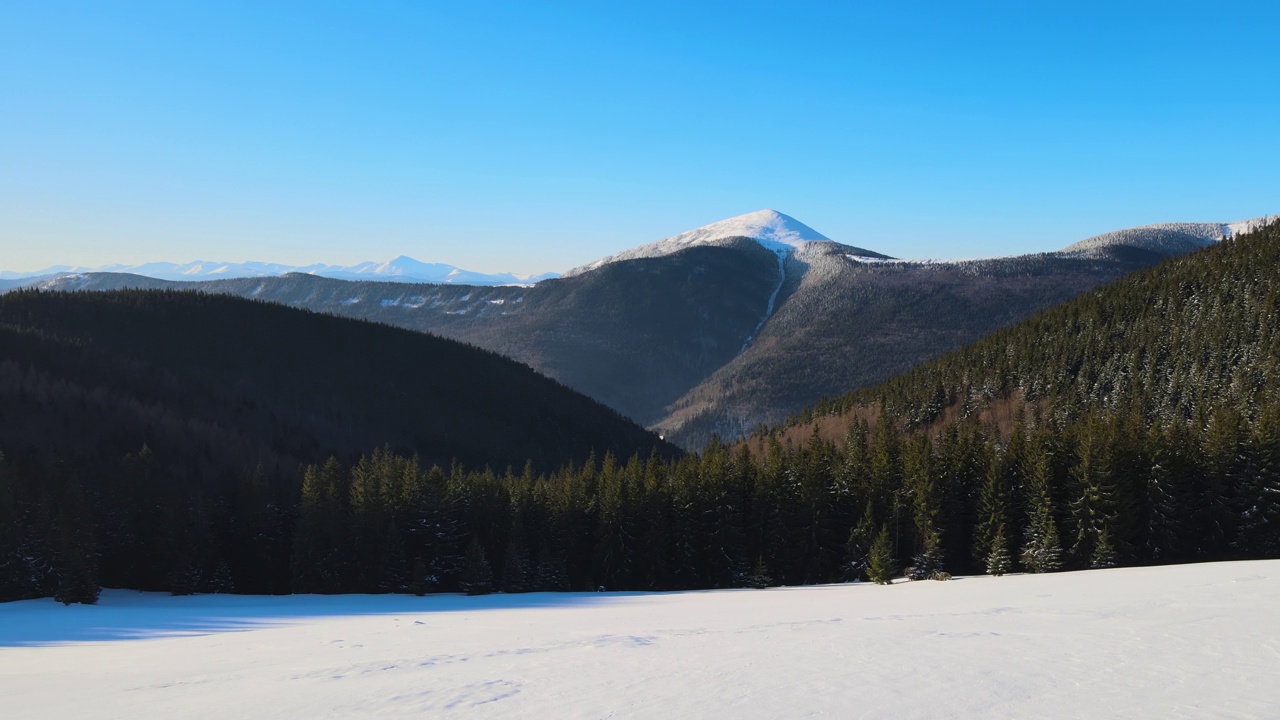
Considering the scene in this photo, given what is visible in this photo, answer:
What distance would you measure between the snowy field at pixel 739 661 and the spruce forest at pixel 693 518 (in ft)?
56.2

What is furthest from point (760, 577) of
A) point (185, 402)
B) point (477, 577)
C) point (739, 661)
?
point (185, 402)

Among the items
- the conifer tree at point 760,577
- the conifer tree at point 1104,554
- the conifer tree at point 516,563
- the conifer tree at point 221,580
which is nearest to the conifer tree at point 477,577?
the conifer tree at point 516,563

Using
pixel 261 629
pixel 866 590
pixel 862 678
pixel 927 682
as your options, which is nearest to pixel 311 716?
pixel 862 678

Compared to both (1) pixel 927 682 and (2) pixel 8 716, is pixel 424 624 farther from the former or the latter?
(1) pixel 927 682

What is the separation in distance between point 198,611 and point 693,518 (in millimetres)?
34722

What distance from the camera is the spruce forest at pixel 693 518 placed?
53656mm

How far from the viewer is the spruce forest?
5366cm

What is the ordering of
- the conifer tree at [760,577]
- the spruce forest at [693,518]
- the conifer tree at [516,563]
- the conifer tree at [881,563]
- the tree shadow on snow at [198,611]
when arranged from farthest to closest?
1. the conifer tree at [516,563]
2. the conifer tree at [760,577]
3. the spruce forest at [693,518]
4. the conifer tree at [881,563]
5. the tree shadow on snow at [198,611]

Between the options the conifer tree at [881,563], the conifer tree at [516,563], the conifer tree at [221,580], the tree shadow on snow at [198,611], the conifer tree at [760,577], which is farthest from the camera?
the conifer tree at [221,580]

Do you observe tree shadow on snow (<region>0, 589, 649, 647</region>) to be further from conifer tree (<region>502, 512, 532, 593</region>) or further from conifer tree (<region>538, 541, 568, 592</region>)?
conifer tree (<region>538, 541, 568, 592</region>)

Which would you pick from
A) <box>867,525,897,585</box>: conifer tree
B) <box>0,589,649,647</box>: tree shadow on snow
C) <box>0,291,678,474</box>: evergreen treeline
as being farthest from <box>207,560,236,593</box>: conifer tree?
<box>0,291,678,474</box>: evergreen treeline

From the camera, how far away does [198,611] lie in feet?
157

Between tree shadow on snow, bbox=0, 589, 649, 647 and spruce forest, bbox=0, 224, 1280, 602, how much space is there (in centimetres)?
375

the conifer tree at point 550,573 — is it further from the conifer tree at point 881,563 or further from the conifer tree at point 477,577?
the conifer tree at point 881,563
